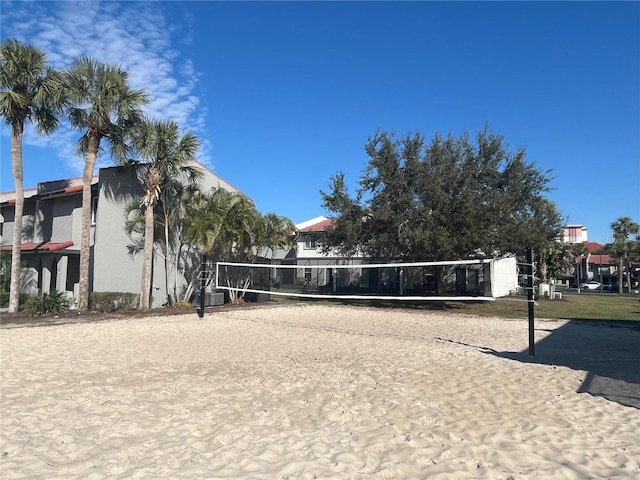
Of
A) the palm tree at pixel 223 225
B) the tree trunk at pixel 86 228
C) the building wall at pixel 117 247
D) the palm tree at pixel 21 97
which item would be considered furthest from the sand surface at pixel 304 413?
the building wall at pixel 117 247

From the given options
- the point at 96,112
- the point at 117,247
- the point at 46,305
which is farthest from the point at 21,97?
the point at 46,305

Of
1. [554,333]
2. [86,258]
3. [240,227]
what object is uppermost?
[240,227]

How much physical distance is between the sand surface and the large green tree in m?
9.81

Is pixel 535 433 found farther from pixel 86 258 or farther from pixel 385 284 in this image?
pixel 385 284

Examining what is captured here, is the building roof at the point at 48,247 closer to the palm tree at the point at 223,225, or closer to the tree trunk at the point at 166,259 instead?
the tree trunk at the point at 166,259

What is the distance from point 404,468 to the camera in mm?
4016

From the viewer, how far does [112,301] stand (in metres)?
18.8

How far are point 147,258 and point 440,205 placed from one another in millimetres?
13009

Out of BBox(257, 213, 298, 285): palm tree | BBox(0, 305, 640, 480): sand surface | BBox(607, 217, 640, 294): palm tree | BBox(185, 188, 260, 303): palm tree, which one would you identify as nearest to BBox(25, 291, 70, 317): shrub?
BBox(185, 188, 260, 303): palm tree

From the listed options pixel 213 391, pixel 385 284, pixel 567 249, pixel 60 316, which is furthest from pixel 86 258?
pixel 567 249

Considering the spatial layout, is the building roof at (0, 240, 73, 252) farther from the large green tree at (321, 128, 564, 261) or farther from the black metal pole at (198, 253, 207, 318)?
the large green tree at (321, 128, 564, 261)

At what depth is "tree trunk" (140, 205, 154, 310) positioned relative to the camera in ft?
60.3

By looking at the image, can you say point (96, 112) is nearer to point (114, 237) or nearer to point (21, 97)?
point (21, 97)

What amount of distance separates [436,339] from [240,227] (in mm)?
11116
